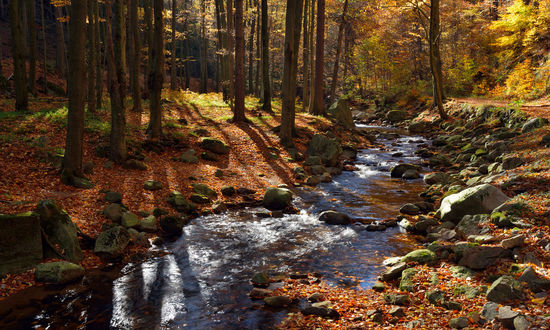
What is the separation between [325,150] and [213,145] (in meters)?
5.25

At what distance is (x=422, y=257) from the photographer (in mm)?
6809

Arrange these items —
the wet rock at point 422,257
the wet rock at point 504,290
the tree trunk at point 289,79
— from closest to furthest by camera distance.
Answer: the wet rock at point 504,290 → the wet rock at point 422,257 → the tree trunk at point 289,79

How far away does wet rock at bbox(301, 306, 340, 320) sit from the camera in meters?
5.30

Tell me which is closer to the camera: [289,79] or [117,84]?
[117,84]

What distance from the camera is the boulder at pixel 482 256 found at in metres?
6.01

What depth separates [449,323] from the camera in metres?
4.70

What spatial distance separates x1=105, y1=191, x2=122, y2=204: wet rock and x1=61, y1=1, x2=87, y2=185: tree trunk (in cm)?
97

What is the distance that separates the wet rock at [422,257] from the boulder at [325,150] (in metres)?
9.39

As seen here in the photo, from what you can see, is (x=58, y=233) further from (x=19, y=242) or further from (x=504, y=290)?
(x=504, y=290)

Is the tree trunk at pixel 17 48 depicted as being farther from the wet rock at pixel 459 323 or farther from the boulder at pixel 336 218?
the wet rock at pixel 459 323

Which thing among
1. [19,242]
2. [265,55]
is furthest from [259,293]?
[265,55]

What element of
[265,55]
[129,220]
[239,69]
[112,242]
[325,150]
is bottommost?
[112,242]

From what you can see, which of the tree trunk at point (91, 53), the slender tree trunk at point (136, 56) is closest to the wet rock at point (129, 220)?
the tree trunk at point (91, 53)

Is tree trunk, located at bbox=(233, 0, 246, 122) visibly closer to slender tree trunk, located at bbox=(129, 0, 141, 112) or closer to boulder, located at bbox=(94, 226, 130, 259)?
slender tree trunk, located at bbox=(129, 0, 141, 112)
